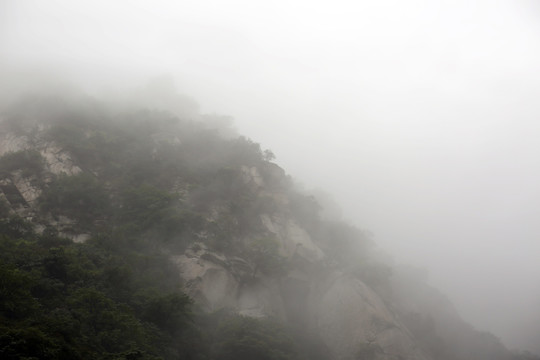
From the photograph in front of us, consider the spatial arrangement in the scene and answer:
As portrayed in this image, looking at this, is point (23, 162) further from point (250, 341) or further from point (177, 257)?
point (250, 341)

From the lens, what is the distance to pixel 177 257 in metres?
37.0

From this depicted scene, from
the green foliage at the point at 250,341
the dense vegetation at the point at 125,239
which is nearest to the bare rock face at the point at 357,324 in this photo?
the dense vegetation at the point at 125,239

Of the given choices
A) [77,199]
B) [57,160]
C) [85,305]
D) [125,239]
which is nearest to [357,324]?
[125,239]

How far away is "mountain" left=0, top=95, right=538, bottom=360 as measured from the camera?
928 inches

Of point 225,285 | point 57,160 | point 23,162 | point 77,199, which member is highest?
point 57,160

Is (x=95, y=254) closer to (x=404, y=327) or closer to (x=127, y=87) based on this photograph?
(x=404, y=327)

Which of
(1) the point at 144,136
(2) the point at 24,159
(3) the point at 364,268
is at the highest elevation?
(1) the point at 144,136

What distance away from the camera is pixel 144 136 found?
5078 cm

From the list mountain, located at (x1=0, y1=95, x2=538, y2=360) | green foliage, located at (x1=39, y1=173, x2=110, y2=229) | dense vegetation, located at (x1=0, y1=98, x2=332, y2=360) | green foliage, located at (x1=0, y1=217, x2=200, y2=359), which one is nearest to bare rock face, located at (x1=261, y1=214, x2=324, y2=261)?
mountain, located at (x1=0, y1=95, x2=538, y2=360)

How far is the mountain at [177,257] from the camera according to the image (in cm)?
2356

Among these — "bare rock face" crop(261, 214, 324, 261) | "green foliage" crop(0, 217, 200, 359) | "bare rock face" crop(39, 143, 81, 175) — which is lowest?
"green foliage" crop(0, 217, 200, 359)

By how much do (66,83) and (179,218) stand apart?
124 ft

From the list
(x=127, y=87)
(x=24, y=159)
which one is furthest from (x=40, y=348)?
(x=127, y=87)

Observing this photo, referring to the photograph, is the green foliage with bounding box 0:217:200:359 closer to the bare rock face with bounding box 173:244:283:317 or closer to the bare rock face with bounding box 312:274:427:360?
the bare rock face with bounding box 173:244:283:317
